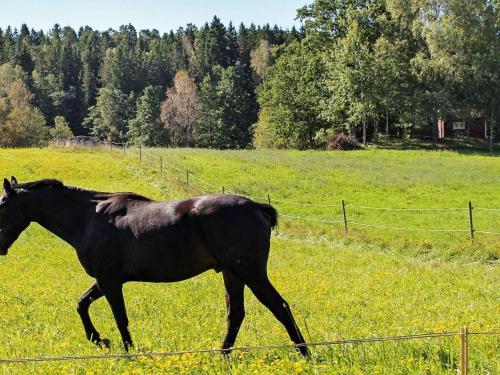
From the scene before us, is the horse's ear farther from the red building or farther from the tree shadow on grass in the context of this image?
the red building

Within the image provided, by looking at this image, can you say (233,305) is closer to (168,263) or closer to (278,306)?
(278,306)

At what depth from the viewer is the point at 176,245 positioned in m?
6.81

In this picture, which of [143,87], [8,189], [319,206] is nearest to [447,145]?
[319,206]

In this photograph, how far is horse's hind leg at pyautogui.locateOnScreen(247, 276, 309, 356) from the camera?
251 inches

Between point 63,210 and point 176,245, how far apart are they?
1993mm

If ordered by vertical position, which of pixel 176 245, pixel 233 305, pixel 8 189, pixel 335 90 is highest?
pixel 335 90

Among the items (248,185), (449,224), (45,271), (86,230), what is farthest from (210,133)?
(86,230)

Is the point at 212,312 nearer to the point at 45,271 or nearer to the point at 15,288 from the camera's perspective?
the point at 15,288

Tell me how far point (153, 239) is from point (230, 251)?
3.45ft

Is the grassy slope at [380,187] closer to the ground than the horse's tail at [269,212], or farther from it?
closer to the ground

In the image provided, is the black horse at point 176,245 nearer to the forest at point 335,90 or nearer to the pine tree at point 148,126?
the forest at point 335,90

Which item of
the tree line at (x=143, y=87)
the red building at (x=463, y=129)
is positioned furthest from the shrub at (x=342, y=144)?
the tree line at (x=143, y=87)

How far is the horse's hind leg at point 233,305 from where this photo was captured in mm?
6871

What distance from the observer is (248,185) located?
31.8m
